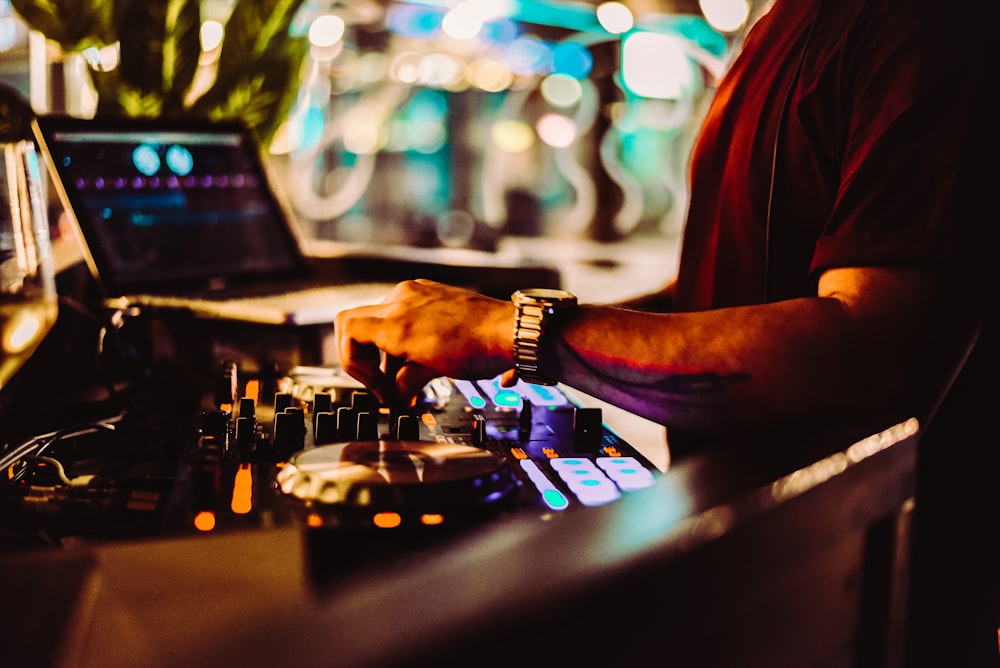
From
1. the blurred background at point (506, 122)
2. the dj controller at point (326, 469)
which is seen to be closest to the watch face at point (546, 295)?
the dj controller at point (326, 469)

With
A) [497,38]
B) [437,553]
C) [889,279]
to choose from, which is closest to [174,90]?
[889,279]

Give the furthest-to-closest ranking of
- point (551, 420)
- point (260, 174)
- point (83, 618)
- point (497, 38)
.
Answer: point (497, 38), point (260, 174), point (551, 420), point (83, 618)

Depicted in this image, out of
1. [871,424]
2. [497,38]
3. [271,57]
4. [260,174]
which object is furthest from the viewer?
[497,38]

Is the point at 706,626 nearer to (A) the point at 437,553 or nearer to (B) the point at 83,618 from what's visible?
(A) the point at 437,553

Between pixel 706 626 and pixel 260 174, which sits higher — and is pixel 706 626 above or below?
below

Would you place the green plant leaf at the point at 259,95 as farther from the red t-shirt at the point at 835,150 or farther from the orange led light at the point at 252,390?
the red t-shirt at the point at 835,150

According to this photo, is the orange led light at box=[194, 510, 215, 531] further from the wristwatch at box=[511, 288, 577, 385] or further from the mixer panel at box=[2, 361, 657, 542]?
the wristwatch at box=[511, 288, 577, 385]

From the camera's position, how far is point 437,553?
1.73 ft

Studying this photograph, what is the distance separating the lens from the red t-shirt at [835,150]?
863 mm

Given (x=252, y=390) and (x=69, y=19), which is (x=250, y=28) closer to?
(x=69, y=19)

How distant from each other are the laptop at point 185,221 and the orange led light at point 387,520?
0.85 m

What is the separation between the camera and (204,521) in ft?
2.02

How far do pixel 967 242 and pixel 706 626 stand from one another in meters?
0.48

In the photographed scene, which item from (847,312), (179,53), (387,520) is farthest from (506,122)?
(387,520)
